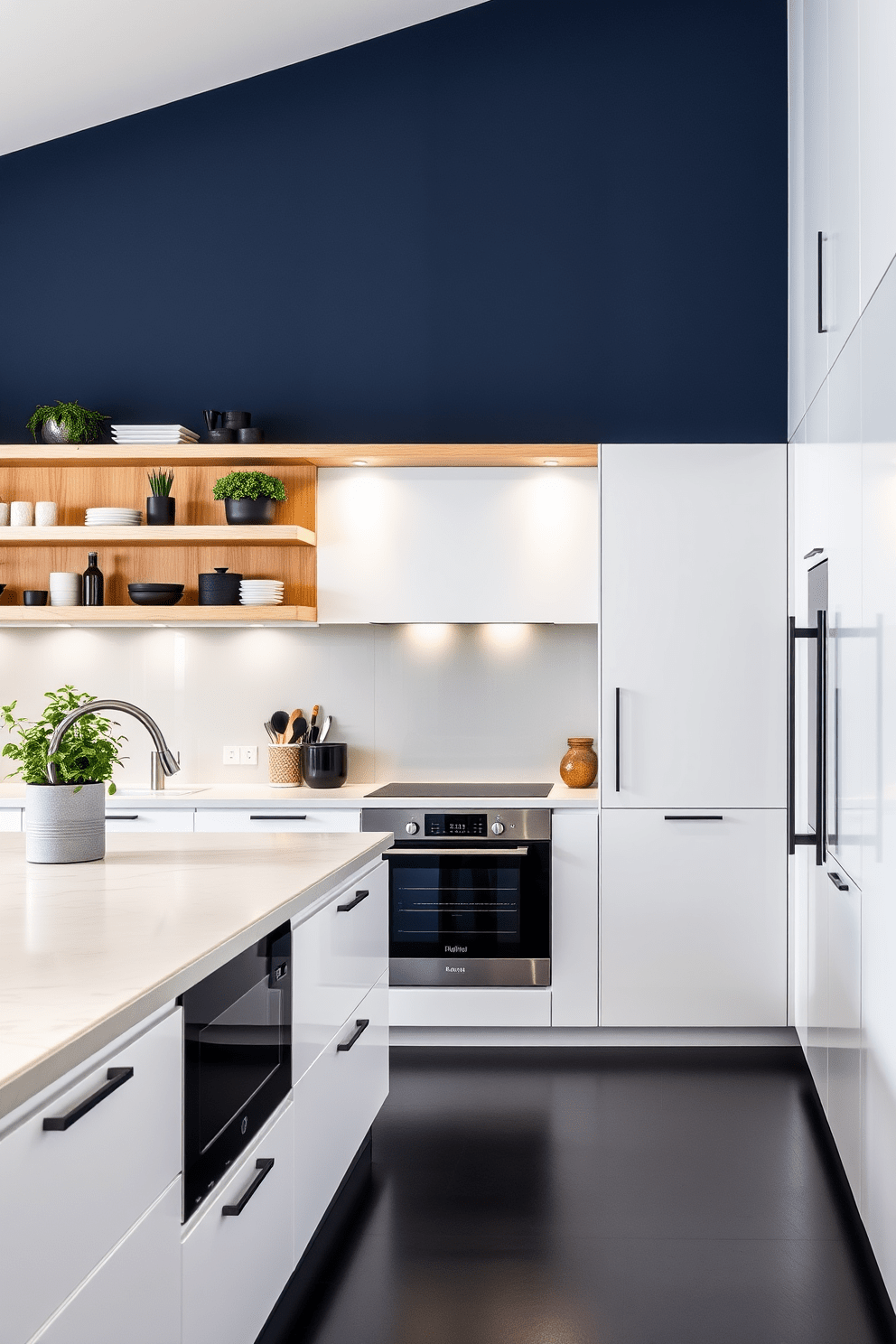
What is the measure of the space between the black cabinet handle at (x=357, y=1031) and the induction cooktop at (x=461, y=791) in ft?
4.22

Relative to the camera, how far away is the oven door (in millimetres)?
4129

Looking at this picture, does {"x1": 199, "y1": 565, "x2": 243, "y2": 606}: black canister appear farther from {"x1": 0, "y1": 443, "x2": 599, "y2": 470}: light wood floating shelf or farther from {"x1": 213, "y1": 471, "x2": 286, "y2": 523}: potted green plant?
{"x1": 0, "y1": 443, "x2": 599, "y2": 470}: light wood floating shelf

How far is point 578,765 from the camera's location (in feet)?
14.4

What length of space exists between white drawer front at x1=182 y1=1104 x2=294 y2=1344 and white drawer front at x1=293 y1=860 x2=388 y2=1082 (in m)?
0.19

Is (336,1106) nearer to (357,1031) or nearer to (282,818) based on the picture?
(357,1031)

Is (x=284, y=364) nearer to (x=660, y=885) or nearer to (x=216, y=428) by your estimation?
(x=216, y=428)

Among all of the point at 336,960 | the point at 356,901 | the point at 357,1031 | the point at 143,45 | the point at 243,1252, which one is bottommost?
the point at 243,1252

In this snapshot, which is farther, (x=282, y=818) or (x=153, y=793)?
(x=153, y=793)

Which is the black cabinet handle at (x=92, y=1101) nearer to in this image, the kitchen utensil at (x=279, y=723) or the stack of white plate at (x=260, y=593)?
the stack of white plate at (x=260, y=593)

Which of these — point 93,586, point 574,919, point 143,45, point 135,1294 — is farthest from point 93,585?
point 135,1294

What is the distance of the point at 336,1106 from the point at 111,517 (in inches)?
99.5

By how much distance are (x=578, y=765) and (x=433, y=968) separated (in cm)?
92

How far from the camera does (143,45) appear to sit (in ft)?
14.0

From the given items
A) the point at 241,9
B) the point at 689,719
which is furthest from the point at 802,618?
the point at 241,9
